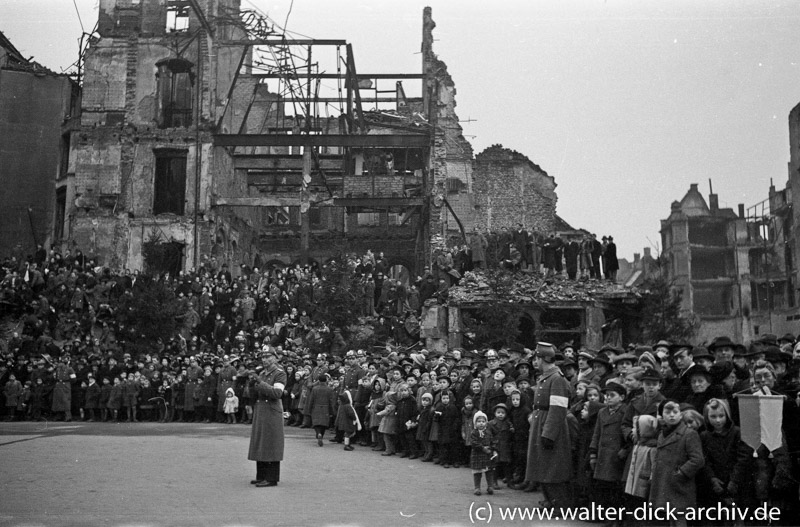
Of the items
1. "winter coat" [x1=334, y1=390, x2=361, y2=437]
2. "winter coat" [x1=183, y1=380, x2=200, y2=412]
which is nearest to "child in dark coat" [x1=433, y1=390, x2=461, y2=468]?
"winter coat" [x1=334, y1=390, x2=361, y2=437]

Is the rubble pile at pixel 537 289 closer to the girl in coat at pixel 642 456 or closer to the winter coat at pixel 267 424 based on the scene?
→ the winter coat at pixel 267 424

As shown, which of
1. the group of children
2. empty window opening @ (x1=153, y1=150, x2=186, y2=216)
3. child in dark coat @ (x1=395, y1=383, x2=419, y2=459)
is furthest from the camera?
empty window opening @ (x1=153, y1=150, x2=186, y2=216)

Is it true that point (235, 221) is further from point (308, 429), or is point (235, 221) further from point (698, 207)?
point (698, 207)

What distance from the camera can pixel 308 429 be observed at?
19969 mm

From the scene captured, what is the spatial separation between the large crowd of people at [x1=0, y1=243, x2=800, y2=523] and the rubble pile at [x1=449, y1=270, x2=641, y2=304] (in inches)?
38.9

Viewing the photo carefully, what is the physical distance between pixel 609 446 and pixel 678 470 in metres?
1.10

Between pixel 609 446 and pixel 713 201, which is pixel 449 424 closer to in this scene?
pixel 609 446

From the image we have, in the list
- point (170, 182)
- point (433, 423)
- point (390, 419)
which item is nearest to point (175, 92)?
point (170, 182)

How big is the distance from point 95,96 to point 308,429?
24986mm

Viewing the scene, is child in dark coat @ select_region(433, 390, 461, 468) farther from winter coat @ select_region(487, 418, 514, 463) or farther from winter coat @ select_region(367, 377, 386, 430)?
winter coat @ select_region(367, 377, 386, 430)

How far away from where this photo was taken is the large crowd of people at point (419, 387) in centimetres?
748

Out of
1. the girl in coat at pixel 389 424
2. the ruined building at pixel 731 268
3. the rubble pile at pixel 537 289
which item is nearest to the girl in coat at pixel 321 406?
the girl in coat at pixel 389 424

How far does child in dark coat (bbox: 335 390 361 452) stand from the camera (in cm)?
1562

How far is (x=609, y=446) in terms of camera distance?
8266 millimetres
